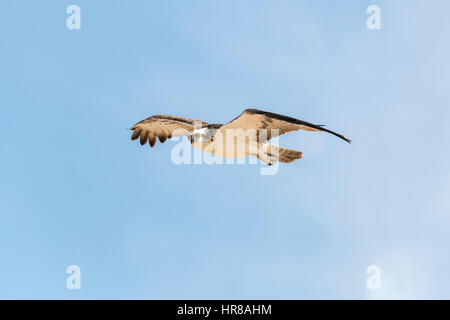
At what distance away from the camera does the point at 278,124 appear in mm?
11781

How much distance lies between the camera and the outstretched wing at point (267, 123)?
433 inches

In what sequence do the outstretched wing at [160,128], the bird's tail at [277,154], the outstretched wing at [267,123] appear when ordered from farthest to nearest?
the outstretched wing at [160,128] → the bird's tail at [277,154] → the outstretched wing at [267,123]

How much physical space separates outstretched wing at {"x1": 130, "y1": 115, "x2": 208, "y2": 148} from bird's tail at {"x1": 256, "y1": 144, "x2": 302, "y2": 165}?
2216 millimetres

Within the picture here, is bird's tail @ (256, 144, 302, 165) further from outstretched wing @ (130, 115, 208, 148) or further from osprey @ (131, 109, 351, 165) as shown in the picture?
outstretched wing @ (130, 115, 208, 148)

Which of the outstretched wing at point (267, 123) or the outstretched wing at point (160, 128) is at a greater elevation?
the outstretched wing at point (160, 128)

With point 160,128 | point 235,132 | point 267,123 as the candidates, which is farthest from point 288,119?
point 160,128

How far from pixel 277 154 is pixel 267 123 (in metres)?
1.49

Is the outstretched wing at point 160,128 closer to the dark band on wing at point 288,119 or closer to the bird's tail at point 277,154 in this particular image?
the bird's tail at point 277,154

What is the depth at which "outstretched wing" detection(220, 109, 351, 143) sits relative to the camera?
11.0 meters

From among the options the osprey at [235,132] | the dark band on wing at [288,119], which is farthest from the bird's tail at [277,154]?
the dark band on wing at [288,119]
